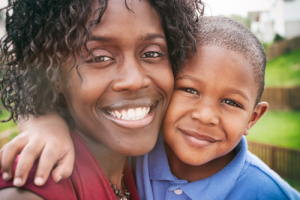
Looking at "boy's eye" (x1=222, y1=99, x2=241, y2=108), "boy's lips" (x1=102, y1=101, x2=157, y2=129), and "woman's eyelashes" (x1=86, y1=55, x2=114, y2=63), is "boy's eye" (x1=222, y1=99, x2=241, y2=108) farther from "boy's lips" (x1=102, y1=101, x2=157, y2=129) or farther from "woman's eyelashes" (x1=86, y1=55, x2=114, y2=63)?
"woman's eyelashes" (x1=86, y1=55, x2=114, y2=63)

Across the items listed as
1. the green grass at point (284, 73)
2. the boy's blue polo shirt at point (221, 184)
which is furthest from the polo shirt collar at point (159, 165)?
the green grass at point (284, 73)

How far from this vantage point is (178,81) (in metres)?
1.24

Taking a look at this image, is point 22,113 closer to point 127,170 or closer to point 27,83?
point 27,83

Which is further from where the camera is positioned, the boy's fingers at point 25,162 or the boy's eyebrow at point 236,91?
the boy's eyebrow at point 236,91

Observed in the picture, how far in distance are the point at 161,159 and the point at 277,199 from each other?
2.03 feet

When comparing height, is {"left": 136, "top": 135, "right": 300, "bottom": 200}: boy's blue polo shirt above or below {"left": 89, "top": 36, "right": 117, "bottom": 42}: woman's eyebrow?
below

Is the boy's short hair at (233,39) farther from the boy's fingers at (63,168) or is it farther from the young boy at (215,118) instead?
the boy's fingers at (63,168)

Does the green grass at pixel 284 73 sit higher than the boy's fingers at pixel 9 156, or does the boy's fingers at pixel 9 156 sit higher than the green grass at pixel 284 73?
the boy's fingers at pixel 9 156

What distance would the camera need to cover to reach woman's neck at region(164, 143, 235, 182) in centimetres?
137

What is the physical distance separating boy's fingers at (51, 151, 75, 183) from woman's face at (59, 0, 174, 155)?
199 mm

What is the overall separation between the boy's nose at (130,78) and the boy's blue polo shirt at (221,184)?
598mm

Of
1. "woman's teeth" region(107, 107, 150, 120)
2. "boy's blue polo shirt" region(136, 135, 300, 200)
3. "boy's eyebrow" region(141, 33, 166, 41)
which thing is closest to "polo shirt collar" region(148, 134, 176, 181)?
"boy's blue polo shirt" region(136, 135, 300, 200)

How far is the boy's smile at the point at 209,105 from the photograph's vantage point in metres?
1.19

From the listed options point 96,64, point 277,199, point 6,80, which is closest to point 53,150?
point 96,64
